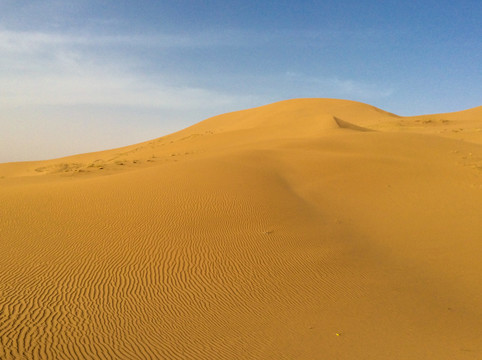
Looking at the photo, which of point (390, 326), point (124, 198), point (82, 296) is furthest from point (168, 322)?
point (124, 198)

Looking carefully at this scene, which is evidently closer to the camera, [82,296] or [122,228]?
[82,296]

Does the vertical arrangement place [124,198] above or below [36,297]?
above

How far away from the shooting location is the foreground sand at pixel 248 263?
565cm

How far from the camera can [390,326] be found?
6246 mm

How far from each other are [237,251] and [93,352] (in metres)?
4.67

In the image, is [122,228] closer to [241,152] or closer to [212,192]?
[212,192]

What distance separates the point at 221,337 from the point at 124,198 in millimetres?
Result: 7751

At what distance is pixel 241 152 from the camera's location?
19.5 meters

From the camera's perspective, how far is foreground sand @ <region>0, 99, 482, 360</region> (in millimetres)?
5652

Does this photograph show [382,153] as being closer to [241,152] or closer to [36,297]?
[241,152]

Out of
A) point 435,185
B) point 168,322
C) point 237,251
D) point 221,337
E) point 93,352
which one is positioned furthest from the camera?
point 435,185

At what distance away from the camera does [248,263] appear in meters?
8.71

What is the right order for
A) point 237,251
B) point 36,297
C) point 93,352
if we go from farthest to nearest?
point 237,251 < point 36,297 < point 93,352

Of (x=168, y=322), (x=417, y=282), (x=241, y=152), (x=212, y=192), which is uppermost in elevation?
(x=241, y=152)
